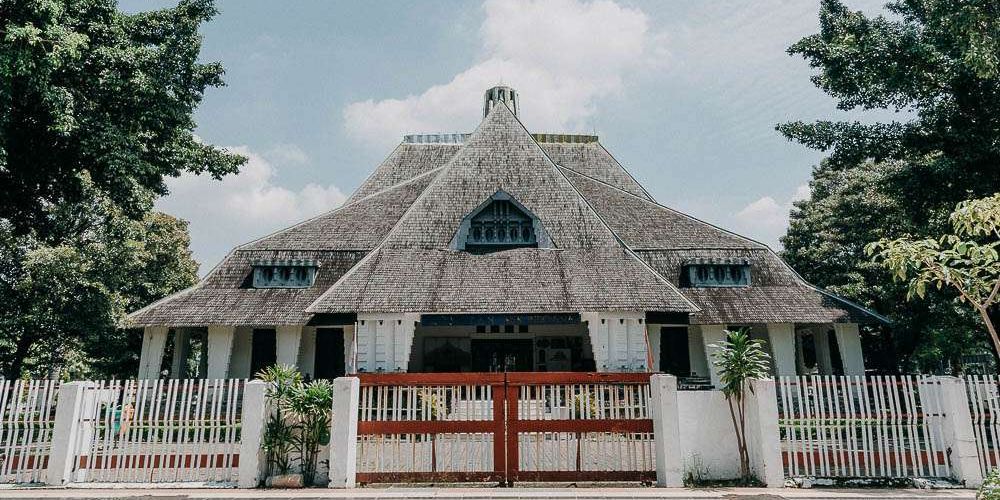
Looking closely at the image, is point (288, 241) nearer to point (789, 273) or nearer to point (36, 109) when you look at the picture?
point (36, 109)

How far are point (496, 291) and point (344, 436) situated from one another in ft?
22.7

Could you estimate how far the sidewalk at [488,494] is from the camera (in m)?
7.63

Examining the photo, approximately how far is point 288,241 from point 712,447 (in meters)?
15.5

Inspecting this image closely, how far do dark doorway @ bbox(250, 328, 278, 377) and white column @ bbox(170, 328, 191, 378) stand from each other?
2438mm

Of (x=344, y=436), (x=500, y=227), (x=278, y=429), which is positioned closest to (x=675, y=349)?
(x=500, y=227)

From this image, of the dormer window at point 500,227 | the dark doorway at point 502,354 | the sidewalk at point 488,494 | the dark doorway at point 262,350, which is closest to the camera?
the sidewalk at point 488,494

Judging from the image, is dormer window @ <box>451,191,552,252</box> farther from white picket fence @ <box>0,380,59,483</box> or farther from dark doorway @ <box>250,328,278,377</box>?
white picket fence @ <box>0,380,59,483</box>

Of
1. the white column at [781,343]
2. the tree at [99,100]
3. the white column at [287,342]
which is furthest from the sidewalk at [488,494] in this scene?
the white column at [781,343]

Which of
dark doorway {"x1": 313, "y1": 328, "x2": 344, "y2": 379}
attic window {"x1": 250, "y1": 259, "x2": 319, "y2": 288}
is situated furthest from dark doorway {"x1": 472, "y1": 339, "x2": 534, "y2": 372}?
attic window {"x1": 250, "y1": 259, "x2": 319, "y2": 288}

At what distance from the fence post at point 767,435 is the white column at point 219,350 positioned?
15605mm

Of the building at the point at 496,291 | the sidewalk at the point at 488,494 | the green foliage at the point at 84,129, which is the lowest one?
the sidewalk at the point at 488,494

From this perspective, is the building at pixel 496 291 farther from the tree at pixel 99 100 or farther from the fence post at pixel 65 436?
the fence post at pixel 65 436

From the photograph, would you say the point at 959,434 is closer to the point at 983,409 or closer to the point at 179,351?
the point at 983,409

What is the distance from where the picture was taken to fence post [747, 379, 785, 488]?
8109mm
